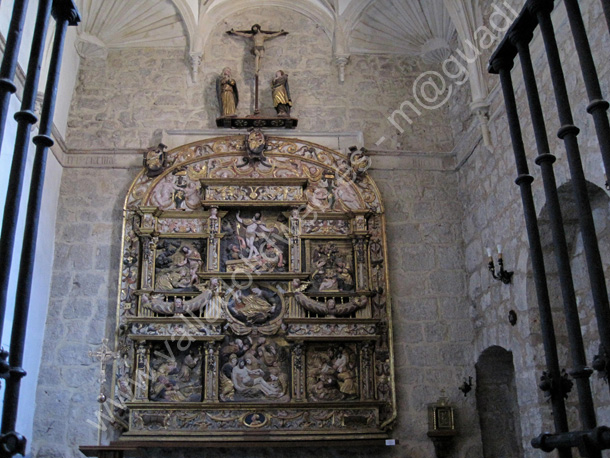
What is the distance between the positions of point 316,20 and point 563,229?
7.11 metres

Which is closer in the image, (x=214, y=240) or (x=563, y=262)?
(x=563, y=262)

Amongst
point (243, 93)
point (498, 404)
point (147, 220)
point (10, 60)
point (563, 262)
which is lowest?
point (498, 404)

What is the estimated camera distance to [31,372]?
6988mm

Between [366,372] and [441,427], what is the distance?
0.96 m

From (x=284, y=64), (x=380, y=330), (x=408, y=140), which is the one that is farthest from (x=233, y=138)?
(x=380, y=330)

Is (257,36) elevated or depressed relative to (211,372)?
elevated

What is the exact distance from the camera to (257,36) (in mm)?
8578

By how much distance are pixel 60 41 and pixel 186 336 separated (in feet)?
16.3

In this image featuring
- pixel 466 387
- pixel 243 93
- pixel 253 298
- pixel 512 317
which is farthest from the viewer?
pixel 243 93

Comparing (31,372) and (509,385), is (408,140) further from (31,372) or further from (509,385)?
(31,372)

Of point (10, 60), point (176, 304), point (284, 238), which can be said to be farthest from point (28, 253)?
point (284, 238)

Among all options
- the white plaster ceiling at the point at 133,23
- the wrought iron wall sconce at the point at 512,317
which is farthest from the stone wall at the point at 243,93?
the wrought iron wall sconce at the point at 512,317

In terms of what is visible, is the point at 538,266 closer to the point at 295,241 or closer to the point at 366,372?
the point at 366,372

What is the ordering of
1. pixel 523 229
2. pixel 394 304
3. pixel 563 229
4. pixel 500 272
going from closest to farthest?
pixel 563 229 < pixel 523 229 < pixel 500 272 < pixel 394 304
